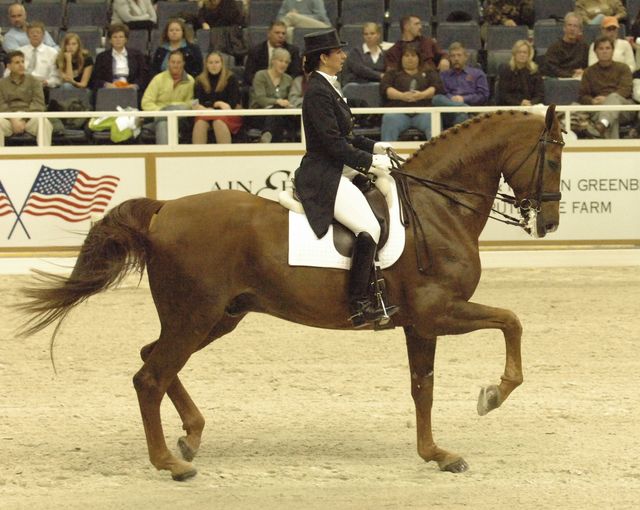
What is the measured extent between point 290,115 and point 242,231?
22.7 ft

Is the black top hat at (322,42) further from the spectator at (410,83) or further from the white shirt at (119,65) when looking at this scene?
the white shirt at (119,65)

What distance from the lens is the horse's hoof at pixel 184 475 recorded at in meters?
6.55

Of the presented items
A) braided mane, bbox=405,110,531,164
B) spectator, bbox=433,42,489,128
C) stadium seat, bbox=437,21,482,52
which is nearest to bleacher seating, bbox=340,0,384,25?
stadium seat, bbox=437,21,482,52

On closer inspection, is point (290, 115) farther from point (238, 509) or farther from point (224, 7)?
point (238, 509)

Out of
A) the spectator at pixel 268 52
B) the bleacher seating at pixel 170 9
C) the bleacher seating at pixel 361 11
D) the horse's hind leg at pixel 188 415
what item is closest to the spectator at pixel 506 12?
the bleacher seating at pixel 361 11

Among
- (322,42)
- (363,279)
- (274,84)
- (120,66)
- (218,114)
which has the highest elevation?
(322,42)

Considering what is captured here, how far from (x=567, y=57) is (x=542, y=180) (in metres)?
8.48

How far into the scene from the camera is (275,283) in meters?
6.71

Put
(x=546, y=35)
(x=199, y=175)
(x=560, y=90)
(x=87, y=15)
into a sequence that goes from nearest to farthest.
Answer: (x=199, y=175)
(x=560, y=90)
(x=546, y=35)
(x=87, y=15)

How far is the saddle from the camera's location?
22.1ft

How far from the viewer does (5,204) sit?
42.9 feet

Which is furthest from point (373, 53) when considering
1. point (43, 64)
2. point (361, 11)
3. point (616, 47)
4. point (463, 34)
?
point (43, 64)

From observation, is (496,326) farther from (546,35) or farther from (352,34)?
(546,35)

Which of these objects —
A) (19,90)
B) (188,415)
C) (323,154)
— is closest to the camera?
(323,154)
